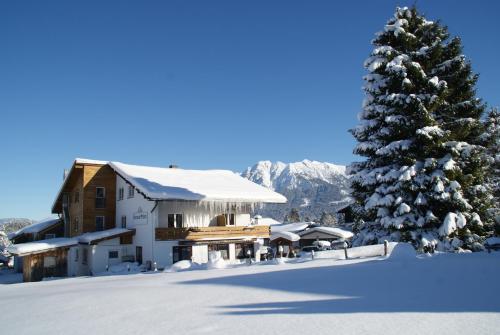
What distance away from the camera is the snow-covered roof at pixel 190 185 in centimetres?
3034

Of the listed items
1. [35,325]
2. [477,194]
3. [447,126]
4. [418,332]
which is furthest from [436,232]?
[35,325]

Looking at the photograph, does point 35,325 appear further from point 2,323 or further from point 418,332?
point 418,332

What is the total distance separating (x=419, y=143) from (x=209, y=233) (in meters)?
17.8

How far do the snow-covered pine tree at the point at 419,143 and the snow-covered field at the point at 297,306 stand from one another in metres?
4.58

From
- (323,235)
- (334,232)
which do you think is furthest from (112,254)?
(323,235)

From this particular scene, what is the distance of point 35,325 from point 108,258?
23954 millimetres

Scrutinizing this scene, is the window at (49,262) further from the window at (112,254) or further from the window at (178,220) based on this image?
the window at (178,220)

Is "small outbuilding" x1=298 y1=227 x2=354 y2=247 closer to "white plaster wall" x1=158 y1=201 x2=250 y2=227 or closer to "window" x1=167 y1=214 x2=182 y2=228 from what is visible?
"white plaster wall" x1=158 y1=201 x2=250 y2=227

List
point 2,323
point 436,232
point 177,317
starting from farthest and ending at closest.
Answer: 1. point 436,232
2. point 2,323
3. point 177,317

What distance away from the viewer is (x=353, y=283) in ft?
39.9

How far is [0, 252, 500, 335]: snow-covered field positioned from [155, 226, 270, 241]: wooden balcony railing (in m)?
15.8

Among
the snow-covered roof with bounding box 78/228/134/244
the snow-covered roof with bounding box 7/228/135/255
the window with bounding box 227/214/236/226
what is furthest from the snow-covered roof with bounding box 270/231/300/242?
the snow-covered roof with bounding box 78/228/134/244

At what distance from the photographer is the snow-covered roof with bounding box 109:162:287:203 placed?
99.6 feet

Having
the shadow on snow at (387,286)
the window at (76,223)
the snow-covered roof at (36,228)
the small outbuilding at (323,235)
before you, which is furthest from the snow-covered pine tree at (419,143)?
the snow-covered roof at (36,228)
